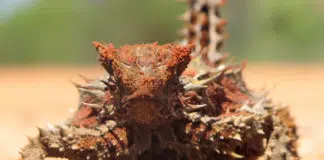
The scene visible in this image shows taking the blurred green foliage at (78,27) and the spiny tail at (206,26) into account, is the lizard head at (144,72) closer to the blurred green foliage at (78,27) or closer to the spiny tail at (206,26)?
the spiny tail at (206,26)

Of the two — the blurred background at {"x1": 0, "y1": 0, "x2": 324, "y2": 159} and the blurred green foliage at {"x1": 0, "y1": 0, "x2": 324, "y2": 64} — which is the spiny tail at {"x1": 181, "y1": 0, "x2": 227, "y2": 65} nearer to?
the blurred background at {"x1": 0, "y1": 0, "x2": 324, "y2": 159}

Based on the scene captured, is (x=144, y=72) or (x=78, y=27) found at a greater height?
(x=78, y=27)

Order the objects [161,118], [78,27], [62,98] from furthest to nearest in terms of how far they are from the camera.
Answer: [78,27], [62,98], [161,118]

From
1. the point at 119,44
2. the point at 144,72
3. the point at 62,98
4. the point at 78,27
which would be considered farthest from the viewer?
the point at 78,27

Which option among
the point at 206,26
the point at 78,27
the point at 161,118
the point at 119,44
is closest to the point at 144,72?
the point at 161,118

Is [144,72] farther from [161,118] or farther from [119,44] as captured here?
[119,44]

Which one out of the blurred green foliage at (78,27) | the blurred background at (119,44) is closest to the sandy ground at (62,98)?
the blurred background at (119,44)

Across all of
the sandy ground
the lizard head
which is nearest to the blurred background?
the sandy ground
